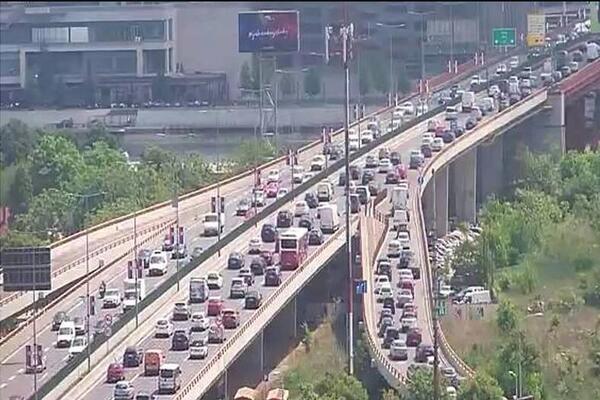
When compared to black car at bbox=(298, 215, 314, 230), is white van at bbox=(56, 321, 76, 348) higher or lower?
lower

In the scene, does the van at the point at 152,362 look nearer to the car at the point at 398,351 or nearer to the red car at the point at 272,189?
the car at the point at 398,351

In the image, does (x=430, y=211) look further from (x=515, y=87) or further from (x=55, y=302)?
(x=55, y=302)

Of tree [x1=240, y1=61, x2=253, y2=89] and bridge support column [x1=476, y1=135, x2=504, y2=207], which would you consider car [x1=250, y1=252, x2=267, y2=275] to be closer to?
bridge support column [x1=476, y1=135, x2=504, y2=207]

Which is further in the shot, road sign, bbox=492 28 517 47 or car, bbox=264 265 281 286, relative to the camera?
road sign, bbox=492 28 517 47

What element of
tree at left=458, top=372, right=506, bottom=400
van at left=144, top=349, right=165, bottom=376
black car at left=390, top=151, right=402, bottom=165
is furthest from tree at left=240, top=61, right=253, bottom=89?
tree at left=458, top=372, right=506, bottom=400

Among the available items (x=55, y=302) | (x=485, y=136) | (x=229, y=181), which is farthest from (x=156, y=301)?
(x=485, y=136)

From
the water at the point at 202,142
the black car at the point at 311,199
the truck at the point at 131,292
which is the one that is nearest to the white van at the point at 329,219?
the black car at the point at 311,199
